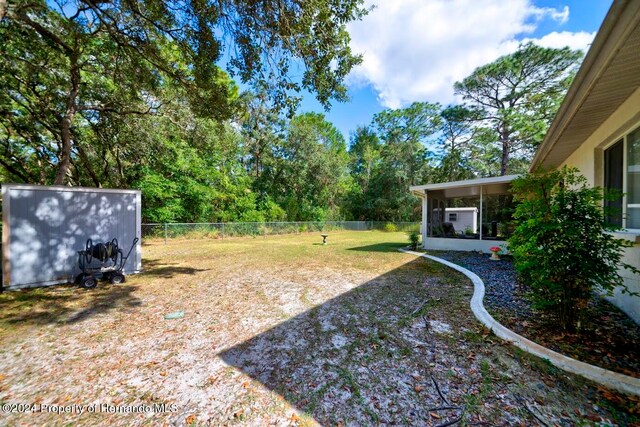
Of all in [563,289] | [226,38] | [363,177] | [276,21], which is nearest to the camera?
[563,289]

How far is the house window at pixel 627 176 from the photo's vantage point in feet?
10.4

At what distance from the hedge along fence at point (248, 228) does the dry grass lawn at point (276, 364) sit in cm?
858

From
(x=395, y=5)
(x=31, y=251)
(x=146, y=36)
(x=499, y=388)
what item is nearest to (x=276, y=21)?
(x=395, y=5)

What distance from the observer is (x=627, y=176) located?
3.38 m

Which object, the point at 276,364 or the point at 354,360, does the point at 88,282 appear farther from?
the point at 354,360

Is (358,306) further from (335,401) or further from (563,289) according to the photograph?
(563,289)

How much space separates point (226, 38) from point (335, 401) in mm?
6833

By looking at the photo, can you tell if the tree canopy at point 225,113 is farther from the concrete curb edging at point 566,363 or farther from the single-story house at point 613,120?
the concrete curb edging at point 566,363

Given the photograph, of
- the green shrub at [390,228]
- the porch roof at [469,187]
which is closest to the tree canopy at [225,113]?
the green shrub at [390,228]

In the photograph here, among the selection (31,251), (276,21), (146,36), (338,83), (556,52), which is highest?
(556,52)

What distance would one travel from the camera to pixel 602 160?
4.04 m

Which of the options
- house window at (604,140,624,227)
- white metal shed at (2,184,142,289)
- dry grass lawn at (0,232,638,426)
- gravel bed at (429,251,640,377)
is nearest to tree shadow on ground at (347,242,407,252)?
dry grass lawn at (0,232,638,426)

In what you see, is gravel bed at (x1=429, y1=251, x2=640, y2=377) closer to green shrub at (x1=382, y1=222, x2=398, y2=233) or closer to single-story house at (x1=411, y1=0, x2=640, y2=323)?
single-story house at (x1=411, y1=0, x2=640, y2=323)

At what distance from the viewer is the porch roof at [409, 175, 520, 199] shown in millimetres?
8867
